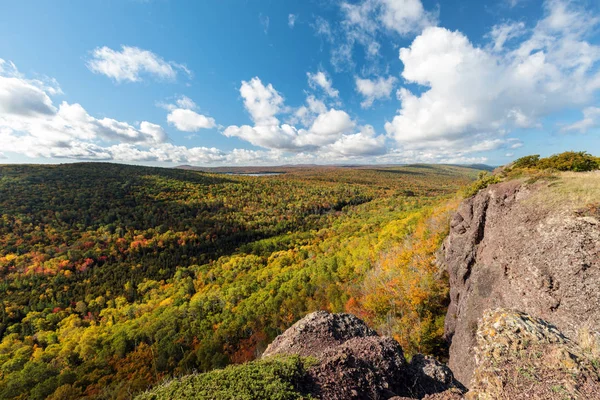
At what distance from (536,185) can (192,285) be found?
128 meters

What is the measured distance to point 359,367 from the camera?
1019 cm

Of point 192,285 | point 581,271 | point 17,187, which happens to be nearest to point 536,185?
point 581,271

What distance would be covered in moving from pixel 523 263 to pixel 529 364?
9.26 meters

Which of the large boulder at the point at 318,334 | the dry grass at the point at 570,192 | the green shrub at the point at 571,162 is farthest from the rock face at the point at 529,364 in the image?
the green shrub at the point at 571,162

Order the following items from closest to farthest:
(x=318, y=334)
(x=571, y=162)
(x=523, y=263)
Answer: (x=523, y=263) < (x=318, y=334) < (x=571, y=162)

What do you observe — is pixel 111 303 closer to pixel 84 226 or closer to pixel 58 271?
pixel 58 271

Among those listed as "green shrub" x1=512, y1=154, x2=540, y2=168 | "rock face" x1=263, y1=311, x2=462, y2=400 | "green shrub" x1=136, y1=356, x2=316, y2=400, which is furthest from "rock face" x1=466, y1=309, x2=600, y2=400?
"green shrub" x1=512, y1=154, x2=540, y2=168

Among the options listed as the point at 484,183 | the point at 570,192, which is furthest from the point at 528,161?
the point at 570,192

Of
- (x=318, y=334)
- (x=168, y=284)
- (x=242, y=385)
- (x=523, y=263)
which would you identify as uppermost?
(x=523, y=263)

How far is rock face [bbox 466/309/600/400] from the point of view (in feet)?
19.2

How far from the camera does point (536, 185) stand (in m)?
15.0

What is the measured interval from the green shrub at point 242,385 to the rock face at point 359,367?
923mm

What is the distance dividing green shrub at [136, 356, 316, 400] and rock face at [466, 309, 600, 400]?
18.2 ft

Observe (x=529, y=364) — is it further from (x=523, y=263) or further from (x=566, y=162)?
(x=566, y=162)
